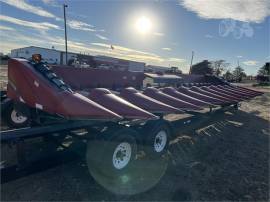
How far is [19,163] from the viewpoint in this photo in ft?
10.1

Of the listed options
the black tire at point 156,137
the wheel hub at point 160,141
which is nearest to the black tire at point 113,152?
the black tire at point 156,137

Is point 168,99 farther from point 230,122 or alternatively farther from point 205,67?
point 205,67

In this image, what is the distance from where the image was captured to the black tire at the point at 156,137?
439 cm

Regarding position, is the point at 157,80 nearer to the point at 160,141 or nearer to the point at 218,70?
the point at 160,141

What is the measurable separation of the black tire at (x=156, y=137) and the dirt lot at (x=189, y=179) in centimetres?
34

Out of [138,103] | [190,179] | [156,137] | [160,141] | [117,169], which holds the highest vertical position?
[138,103]

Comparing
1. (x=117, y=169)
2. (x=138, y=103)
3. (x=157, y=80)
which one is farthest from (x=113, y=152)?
(x=157, y=80)

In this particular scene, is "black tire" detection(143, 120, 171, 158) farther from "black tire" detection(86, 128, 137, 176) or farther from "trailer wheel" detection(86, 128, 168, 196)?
"black tire" detection(86, 128, 137, 176)

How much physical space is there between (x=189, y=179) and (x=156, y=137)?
3.17 ft

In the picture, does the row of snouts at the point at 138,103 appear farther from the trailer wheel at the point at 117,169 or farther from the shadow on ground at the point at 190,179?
the shadow on ground at the point at 190,179

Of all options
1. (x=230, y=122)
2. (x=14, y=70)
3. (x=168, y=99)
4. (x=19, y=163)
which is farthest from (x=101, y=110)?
(x=230, y=122)

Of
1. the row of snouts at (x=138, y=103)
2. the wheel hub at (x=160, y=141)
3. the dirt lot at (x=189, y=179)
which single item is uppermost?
the row of snouts at (x=138, y=103)

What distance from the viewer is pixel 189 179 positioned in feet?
13.5

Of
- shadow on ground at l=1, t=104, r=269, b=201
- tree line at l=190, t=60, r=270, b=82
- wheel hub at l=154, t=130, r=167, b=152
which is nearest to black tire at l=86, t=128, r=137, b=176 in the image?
shadow on ground at l=1, t=104, r=269, b=201
